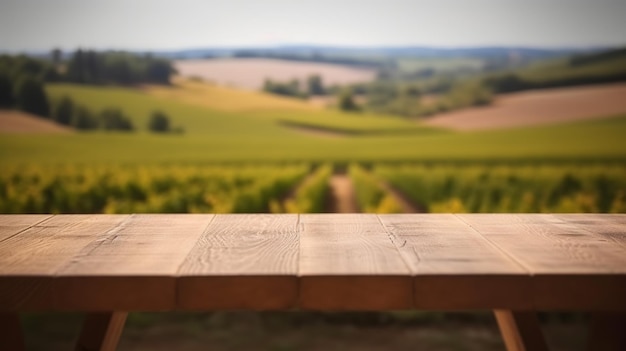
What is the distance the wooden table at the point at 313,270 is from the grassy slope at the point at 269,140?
11.1ft

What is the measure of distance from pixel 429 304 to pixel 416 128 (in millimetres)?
3906

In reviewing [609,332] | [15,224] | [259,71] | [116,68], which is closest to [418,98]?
[259,71]

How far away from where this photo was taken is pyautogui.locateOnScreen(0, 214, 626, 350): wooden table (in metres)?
1.06

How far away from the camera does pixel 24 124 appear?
4.64 m

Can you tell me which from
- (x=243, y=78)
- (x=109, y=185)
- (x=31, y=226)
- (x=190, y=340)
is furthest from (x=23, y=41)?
(x=31, y=226)

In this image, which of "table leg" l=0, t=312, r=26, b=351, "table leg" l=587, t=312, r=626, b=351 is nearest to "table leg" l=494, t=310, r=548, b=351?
"table leg" l=587, t=312, r=626, b=351

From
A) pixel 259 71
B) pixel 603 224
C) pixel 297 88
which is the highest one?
pixel 259 71

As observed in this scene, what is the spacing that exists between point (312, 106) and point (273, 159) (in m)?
0.49

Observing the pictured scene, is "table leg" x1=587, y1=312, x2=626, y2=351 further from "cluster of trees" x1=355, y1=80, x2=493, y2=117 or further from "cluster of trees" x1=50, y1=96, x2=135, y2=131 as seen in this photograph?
"cluster of trees" x1=50, y1=96, x2=135, y2=131

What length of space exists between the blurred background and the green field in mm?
11

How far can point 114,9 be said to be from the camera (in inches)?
178

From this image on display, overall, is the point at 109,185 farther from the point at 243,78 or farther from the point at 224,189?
the point at 243,78

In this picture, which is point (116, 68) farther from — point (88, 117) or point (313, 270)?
point (313, 270)

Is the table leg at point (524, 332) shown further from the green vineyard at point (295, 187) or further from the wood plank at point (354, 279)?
the green vineyard at point (295, 187)
